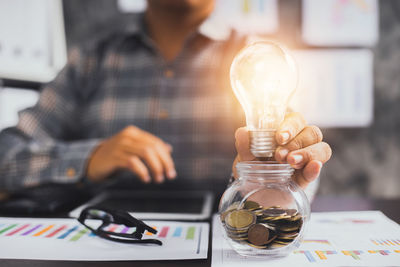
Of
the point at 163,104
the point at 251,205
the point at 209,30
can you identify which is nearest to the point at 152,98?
the point at 163,104

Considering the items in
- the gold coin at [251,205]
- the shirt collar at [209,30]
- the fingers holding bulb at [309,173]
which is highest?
the shirt collar at [209,30]

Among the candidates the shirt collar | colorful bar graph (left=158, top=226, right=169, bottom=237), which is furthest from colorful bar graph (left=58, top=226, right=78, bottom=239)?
the shirt collar

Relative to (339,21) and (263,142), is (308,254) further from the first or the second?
(339,21)

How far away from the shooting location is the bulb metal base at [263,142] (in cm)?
31

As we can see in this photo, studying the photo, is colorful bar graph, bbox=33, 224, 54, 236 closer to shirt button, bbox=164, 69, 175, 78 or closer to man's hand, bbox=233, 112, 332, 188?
man's hand, bbox=233, 112, 332, 188

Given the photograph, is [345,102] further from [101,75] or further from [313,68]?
[101,75]

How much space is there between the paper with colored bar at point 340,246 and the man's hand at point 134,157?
15 centimetres

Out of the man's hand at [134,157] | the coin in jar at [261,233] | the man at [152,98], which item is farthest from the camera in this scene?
the man at [152,98]

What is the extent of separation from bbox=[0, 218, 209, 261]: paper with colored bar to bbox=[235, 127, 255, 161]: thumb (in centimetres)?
11

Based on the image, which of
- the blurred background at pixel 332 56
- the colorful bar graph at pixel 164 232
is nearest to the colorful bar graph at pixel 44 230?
the colorful bar graph at pixel 164 232

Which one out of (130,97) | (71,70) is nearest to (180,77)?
(130,97)

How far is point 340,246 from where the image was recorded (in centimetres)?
35

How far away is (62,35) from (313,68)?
3.04 ft

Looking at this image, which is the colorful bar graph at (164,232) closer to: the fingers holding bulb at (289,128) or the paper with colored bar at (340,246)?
the paper with colored bar at (340,246)
